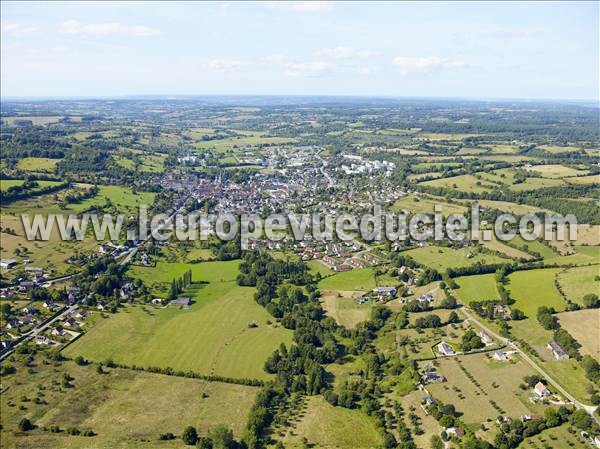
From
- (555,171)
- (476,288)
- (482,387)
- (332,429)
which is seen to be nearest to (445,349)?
(482,387)

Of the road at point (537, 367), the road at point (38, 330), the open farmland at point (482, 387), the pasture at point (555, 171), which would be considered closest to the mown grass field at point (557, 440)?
the open farmland at point (482, 387)

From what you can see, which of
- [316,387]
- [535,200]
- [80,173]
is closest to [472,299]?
[316,387]

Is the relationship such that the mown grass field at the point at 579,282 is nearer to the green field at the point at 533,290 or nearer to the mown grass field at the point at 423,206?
the green field at the point at 533,290

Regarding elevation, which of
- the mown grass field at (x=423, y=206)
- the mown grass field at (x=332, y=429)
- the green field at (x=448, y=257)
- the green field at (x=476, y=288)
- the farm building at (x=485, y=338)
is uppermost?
the mown grass field at (x=423, y=206)

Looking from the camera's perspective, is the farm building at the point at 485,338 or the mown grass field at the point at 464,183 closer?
the farm building at the point at 485,338

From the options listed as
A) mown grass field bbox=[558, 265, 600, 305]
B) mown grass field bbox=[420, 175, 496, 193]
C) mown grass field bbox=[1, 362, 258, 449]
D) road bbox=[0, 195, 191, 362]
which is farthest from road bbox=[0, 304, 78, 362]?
mown grass field bbox=[420, 175, 496, 193]

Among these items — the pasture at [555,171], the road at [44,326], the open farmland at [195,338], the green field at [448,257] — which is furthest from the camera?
the pasture at [555,171]

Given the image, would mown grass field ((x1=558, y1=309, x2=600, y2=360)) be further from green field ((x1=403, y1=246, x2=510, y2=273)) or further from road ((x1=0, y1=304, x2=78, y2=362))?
road ((x1=0, y1=304, x2=78, y2=362))
